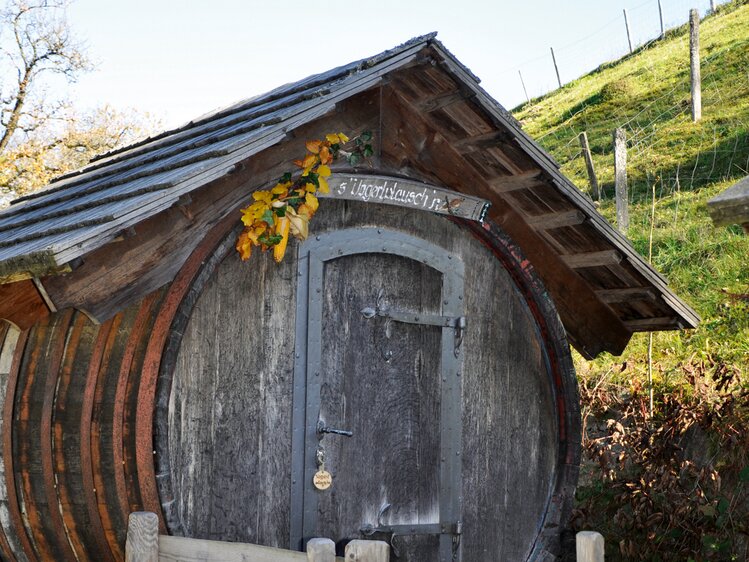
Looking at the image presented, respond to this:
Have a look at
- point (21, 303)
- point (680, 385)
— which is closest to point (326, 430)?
point (21, 303)

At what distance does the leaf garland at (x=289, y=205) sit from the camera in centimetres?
499

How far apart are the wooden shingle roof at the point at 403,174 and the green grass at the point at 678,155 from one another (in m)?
0.89

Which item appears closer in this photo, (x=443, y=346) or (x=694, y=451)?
(x=443, y=346)

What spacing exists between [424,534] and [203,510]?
4.99ft

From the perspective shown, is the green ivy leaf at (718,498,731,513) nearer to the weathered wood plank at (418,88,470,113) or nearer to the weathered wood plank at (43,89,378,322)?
the weathered wood plank at (418,88,470,113)

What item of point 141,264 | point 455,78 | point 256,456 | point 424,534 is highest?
point 455,78

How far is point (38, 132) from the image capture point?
2583 cm

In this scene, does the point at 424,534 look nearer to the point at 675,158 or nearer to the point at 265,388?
the point at 265,388

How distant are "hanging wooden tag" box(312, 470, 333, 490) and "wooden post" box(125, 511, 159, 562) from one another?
1.11 m

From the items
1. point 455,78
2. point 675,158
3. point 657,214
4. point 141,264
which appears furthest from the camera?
point 675,158

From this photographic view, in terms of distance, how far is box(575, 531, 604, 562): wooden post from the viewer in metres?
4.22

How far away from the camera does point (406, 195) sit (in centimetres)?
577

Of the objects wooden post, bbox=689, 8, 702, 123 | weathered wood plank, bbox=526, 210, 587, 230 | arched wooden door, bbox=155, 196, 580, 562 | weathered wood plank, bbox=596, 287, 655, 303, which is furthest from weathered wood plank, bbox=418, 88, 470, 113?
wooden post, bbox=689, 8, 702, 123

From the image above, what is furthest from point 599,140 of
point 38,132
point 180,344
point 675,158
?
point 180,344
